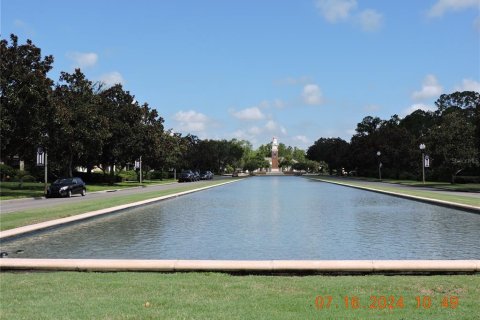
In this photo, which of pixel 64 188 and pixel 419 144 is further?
pixel 419 144

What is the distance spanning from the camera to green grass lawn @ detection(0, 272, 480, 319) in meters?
5.93

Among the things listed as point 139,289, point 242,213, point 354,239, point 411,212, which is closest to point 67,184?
point 242,213

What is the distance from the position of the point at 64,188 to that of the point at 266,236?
2577 centimetres

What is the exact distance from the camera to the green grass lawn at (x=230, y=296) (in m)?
5.93

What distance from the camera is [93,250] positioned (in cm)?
1193

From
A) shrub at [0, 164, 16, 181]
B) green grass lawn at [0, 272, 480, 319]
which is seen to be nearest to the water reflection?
green grass lawn at [0, 272, 480, 319]

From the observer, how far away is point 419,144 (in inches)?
2756

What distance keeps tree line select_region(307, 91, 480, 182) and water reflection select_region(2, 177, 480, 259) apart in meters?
35.7

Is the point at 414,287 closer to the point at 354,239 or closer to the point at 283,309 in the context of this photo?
the point at 283,309
